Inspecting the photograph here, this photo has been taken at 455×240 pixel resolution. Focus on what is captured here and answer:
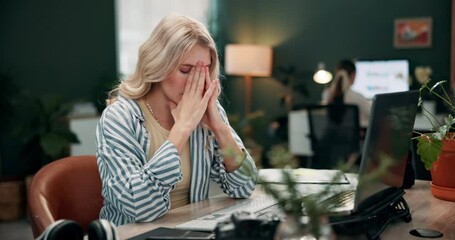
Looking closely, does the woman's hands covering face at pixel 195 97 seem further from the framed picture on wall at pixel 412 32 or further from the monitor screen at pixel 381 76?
the framed picture on wall at pixel 412 32

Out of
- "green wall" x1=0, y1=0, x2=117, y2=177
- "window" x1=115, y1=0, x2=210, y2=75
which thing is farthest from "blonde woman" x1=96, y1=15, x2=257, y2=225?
"window" x1=115, y1=0, x2=210, y2=75

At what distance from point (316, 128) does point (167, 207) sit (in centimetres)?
287

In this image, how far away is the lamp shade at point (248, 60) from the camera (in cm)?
575

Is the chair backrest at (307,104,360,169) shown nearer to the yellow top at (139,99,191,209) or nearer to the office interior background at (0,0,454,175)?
the office interior background at (0,0,454,175)

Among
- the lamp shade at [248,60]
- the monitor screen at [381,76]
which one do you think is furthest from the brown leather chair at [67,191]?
the lamp shade at [248,60]

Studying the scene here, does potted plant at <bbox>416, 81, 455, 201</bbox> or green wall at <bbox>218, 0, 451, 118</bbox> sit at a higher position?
green wall at <bbox>218, 0, 451, 118</bbox>

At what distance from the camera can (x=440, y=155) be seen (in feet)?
4.76

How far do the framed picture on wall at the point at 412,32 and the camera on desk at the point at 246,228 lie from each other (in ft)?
16.0

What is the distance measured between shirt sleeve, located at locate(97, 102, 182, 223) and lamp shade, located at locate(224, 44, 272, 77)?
170 inches

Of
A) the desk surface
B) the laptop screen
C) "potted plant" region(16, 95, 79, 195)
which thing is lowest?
"potted plant" region(16, 95, 79, 195)

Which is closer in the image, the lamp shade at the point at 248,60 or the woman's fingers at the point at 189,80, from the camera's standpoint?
the woman's fingers at the point at 189,80

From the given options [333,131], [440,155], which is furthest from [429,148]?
[333,131]

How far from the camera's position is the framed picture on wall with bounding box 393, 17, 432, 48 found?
206 inches

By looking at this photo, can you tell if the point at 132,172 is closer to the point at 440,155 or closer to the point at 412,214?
the point at 412,214
